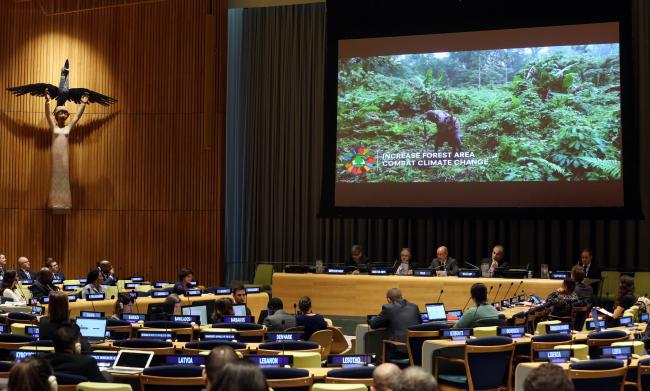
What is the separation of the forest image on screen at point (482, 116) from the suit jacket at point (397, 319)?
702 centimetres

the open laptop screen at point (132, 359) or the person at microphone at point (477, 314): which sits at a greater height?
the person at microphone at point (477, 314)

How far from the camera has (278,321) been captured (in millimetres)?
10547

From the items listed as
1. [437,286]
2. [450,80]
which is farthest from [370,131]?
[437,286]

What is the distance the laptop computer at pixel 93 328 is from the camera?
9.16 meters

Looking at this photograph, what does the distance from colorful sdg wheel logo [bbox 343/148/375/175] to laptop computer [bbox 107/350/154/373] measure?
10.9 metres

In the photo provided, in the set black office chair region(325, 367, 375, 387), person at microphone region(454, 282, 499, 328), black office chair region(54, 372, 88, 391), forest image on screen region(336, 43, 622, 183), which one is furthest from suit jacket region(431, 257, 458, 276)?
black office chair region(54, 372, 88, 391)

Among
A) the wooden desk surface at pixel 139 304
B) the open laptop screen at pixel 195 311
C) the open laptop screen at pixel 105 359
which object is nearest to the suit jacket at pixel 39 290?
the wooden desk surface at pixel 139 304

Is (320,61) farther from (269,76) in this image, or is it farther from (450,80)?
(450,80)

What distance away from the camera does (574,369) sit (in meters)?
6.75

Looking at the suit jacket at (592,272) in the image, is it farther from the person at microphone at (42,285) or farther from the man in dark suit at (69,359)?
the man in dark suit at (69,359)

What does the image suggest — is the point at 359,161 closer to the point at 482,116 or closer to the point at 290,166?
the point at 482,116

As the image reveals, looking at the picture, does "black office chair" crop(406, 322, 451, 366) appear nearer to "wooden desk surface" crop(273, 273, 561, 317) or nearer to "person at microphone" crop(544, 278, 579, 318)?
"person at microphone" crop(544, 278, 579, 318)

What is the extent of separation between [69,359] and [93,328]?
9.58ft

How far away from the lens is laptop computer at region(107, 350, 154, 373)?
7367mm
